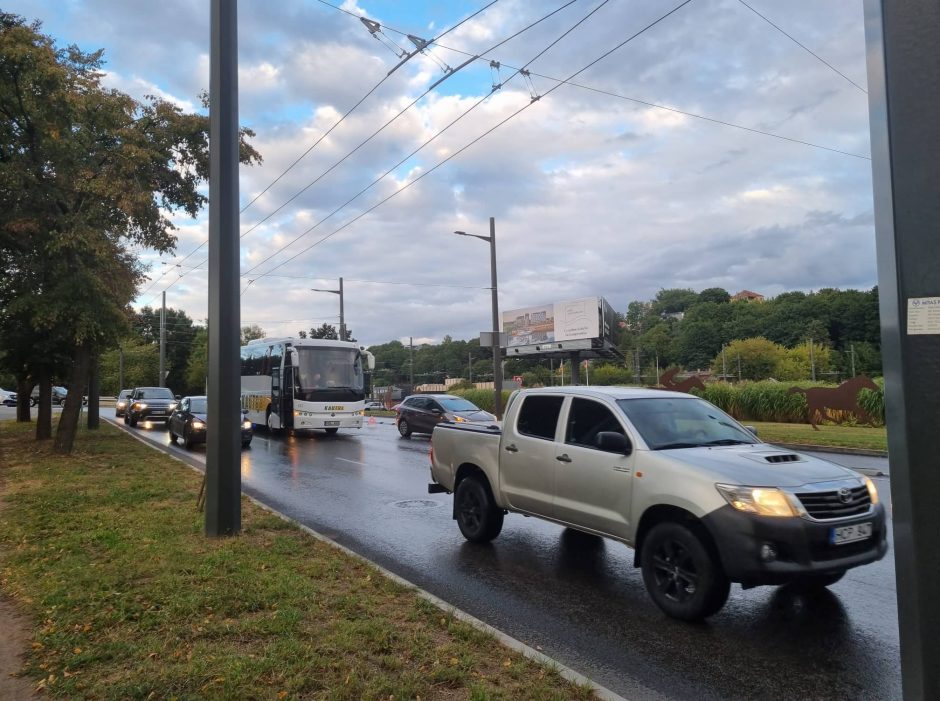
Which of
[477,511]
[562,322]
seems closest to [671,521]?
[477,511]

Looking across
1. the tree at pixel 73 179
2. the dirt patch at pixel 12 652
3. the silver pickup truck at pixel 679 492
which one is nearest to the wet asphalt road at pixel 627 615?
the silver pickup truck at pixel 679 492

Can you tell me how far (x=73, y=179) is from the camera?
51.0 feet

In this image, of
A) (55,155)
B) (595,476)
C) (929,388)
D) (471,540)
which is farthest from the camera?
(55,155)

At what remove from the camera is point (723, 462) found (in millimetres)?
5203

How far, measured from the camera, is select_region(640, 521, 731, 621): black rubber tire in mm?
4906

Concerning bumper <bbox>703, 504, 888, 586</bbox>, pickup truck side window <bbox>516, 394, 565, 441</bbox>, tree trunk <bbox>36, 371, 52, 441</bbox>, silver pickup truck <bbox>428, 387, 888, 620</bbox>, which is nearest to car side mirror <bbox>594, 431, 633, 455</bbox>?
silver pickup truck <bbox>428, 387, 888, 620</bbox>

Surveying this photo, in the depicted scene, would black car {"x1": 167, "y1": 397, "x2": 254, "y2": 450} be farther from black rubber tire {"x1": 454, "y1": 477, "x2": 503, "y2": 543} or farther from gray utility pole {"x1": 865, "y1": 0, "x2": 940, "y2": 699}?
gray utility pole {"x1": 865, "y1": 0, "x2": 940, "y2": 699}

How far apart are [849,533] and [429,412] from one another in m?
18.7

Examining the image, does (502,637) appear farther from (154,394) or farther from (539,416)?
(154,394)

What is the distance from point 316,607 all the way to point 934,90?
191 inches

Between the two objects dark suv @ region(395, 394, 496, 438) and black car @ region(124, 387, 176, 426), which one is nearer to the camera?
dark suv @ region(395, 394, 496, 438)

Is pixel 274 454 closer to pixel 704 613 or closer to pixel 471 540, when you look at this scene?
pixel 471 540

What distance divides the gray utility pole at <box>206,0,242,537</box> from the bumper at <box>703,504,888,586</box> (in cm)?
513

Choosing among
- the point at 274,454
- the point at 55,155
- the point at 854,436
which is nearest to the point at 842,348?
the point at 854,436
